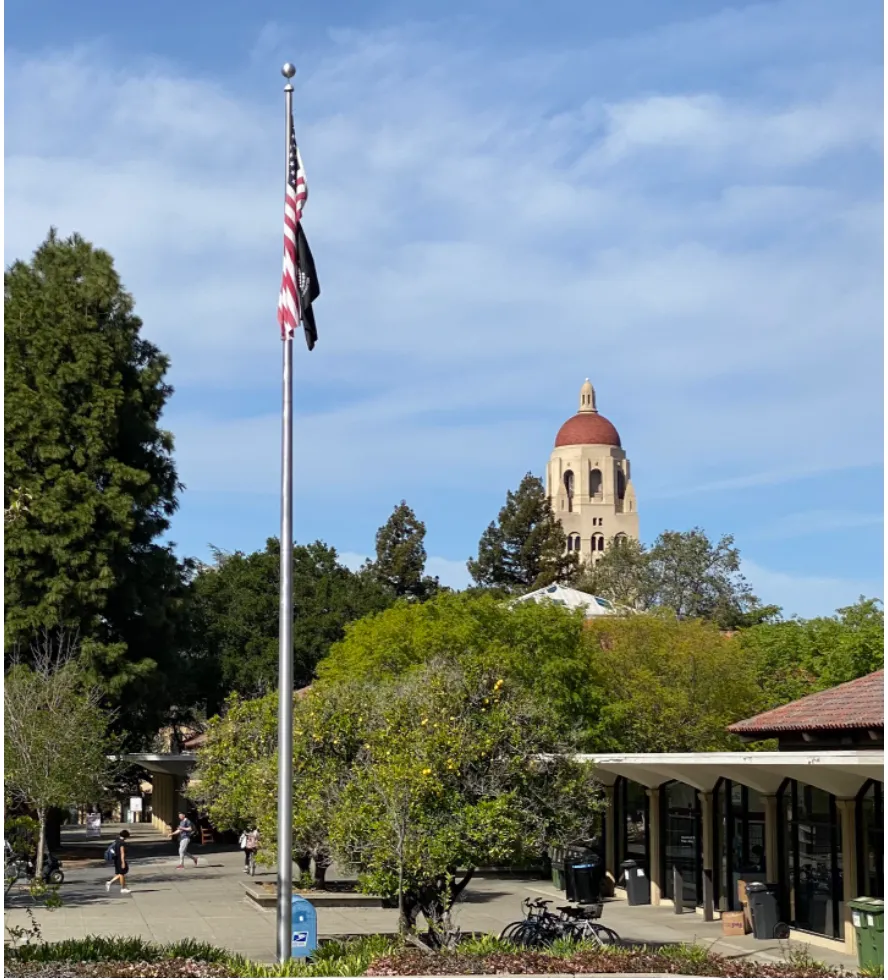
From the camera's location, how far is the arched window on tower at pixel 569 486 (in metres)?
178

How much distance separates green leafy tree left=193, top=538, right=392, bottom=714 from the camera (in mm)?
61031

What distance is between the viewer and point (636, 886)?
98.7 feet

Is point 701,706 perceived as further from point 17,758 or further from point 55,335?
point 55,335

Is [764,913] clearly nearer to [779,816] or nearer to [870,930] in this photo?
[779,816]

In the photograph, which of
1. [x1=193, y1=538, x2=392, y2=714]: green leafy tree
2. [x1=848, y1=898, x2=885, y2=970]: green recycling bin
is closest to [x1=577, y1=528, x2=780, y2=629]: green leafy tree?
[x1=193, y1=538, x2=392, y2=714]: green leafy tree

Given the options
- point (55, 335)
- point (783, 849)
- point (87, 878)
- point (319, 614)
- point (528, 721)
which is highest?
point (55, 335)

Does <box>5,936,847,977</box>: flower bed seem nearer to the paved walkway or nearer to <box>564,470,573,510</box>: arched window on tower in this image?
the paved walkway

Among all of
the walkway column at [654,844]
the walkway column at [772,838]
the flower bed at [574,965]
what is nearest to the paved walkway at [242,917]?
the walkway column at [654,844]

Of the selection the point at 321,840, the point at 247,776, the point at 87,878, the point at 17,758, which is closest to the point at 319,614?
the point at 87,878

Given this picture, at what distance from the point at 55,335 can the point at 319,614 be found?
25157 mm

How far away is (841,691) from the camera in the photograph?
2808cm

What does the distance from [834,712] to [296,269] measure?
50.7 ft

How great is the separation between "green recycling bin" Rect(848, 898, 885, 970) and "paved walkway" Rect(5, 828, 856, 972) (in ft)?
1.22

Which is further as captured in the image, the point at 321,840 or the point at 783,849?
the point at 783,849
